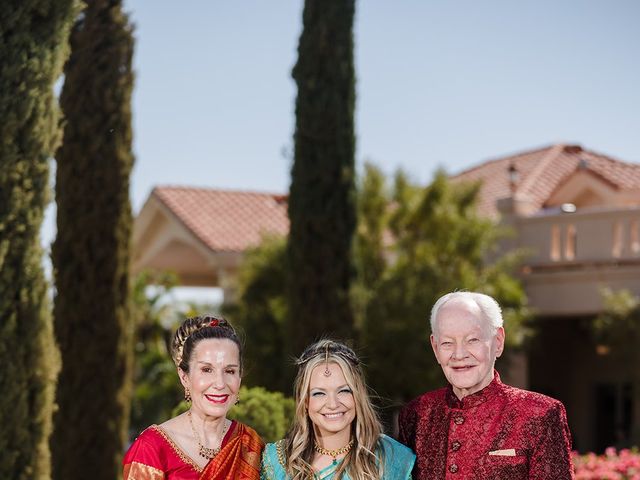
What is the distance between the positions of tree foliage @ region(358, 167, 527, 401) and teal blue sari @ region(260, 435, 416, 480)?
28.9 ft

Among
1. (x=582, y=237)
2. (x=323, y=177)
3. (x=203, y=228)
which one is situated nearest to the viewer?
(x=323, y=177)

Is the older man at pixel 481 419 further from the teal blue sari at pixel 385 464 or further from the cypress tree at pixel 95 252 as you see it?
the cypress tree at pixel 95 252

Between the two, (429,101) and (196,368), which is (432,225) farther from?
(196,368)

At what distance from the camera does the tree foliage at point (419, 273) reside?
13859mm

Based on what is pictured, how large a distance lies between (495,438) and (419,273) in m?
10.5

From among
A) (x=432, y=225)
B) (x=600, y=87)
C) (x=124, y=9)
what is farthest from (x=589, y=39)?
(x=124, y=9)

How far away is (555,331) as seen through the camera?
1748 cm

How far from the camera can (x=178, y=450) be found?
3998 millimetres

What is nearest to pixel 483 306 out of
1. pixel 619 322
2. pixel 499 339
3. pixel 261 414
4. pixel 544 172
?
pixel 499 339

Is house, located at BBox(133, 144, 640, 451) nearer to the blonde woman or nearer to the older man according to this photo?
the older man

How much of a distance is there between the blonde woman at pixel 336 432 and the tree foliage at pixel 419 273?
29.1 feet

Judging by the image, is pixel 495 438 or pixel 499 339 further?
pixel 499 339

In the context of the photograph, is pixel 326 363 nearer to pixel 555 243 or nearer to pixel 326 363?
pixel 326 363

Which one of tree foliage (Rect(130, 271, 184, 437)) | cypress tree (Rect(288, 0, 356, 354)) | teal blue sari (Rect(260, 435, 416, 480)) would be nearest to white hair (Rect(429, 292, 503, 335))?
teal blue sari (Rect(260, 435, 416, 480))
